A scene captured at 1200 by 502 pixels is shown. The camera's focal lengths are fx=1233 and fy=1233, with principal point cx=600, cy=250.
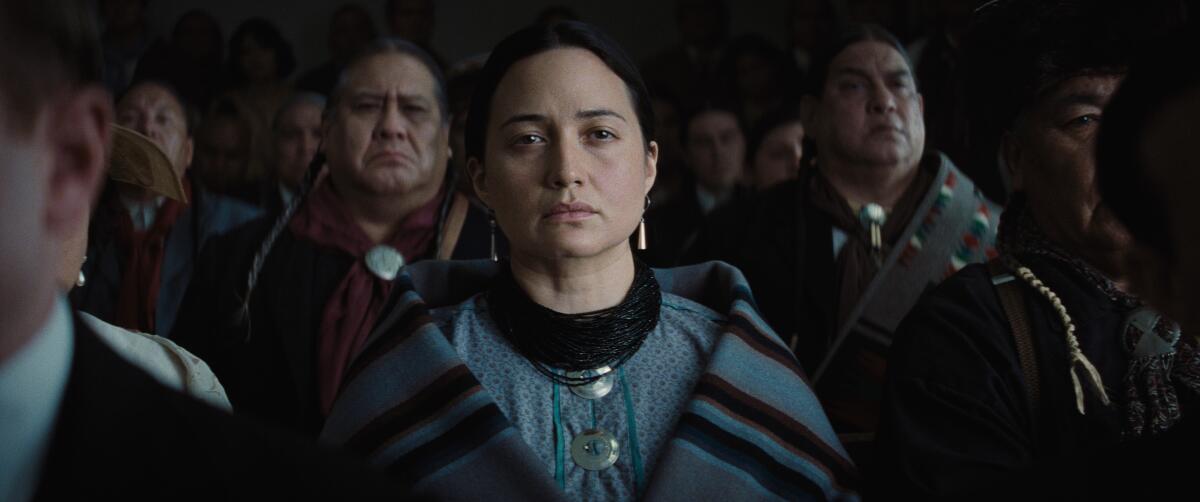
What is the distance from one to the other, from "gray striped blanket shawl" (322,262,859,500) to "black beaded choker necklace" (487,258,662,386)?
0.45 feet

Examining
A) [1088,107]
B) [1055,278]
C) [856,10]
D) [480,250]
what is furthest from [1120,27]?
[856,10]

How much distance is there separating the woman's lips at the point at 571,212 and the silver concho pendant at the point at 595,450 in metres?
0.38

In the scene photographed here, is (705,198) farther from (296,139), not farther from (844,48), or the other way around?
(844,48)

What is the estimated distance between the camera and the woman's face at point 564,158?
221 centimetres

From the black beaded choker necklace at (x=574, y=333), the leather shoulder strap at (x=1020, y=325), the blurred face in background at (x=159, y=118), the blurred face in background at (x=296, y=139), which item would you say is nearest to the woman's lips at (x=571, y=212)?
the black beaded choker necklace at (x=574, y=333)

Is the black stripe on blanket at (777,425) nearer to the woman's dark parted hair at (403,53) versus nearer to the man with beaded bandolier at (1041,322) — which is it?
the man with beaded bandolier at (1041,322)

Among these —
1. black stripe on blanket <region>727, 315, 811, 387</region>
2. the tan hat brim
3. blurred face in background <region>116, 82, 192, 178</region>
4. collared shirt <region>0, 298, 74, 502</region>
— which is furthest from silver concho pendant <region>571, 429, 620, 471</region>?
blurred face in background <region>116, 82, 192, 178</region>

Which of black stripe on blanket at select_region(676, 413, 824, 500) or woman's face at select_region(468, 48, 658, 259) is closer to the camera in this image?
black stripe on blanket at select_region(676, 413, 824, 500)

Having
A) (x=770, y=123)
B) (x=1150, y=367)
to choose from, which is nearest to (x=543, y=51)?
(x=1150, y=367)

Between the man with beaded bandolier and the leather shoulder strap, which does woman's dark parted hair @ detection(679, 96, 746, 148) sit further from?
the leather shoulder strap

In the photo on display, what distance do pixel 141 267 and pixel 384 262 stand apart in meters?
0.96

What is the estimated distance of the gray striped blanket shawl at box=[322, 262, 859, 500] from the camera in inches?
79.3

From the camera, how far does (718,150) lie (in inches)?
215

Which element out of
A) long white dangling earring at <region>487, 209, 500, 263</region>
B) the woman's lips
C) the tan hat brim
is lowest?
long white dangling earring at <region>487, 209, 500, 263</region>
